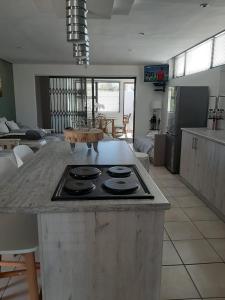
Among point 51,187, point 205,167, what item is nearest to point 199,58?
point 205,167

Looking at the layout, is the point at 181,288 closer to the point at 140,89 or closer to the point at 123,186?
the point at 123,186

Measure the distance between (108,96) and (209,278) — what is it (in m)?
8.38

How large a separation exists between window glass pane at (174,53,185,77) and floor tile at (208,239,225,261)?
4408 mm

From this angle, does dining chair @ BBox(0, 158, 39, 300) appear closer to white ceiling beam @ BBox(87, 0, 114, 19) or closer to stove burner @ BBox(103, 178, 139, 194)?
stove burner @ BBox(103, 178, 139, 194)

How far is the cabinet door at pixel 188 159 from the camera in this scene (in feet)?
11.3

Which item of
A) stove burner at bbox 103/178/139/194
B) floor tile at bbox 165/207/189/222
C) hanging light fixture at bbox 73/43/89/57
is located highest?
hanging light fixture at bbox 73/43/89/57

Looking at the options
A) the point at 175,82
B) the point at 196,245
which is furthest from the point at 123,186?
the point at 175,82

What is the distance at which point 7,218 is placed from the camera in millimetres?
1585

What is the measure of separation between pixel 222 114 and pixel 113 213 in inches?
124

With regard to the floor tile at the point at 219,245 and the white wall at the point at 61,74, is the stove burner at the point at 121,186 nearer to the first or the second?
the floor tile at the point at 219,245

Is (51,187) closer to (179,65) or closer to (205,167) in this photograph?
(205,167)

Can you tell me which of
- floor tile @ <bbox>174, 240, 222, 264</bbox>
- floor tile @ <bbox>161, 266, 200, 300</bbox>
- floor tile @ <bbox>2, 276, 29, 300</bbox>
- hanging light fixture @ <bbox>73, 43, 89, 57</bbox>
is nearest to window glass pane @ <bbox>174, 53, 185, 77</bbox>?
hanging light fixture @ <bbox>73, 43, 89, 57</bbox>

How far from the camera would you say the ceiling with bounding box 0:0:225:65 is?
249 centimetres

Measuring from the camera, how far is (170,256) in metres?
2.06
